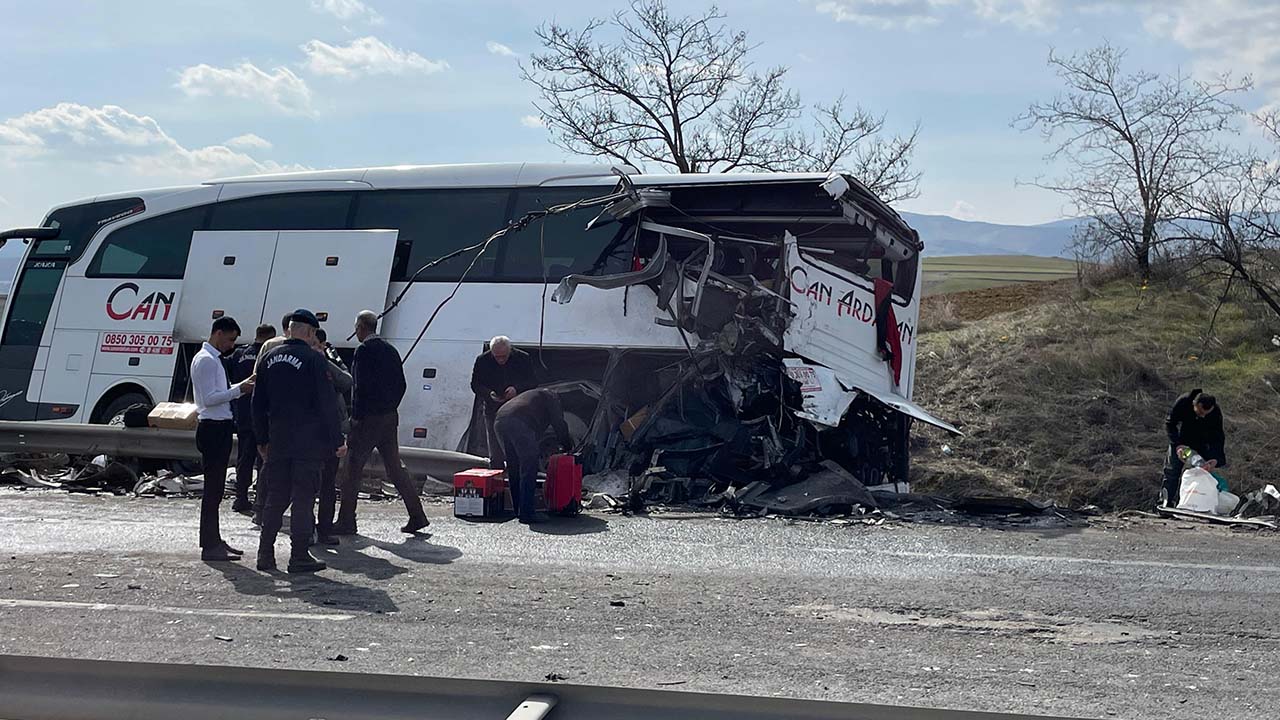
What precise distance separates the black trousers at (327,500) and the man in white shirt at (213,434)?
0.72 m

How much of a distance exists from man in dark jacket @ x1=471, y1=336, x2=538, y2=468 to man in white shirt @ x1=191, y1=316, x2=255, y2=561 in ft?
11.6

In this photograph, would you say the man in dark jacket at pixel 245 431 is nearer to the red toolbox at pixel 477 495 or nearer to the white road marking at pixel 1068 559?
the red toolbox at pixel 477 495

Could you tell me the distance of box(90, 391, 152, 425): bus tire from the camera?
15.5 m

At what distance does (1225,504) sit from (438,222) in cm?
895

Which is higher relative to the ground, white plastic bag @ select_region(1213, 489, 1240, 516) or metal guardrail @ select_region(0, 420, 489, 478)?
white plastic bag @ select_region(1213, 489, 1240, 516)

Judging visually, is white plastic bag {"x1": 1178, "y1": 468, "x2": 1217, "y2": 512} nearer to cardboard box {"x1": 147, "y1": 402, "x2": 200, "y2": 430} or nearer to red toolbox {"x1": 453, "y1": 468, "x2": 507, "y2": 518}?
red toolbox {"x1": 453, "y1": 468, "x2": 507, "y2": 518}

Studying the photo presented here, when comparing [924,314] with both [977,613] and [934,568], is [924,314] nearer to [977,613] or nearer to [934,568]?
[934,568]

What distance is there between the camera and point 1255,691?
5086 mm

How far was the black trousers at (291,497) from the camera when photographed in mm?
8008

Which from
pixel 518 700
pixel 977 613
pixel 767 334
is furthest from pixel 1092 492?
pixel 518 700

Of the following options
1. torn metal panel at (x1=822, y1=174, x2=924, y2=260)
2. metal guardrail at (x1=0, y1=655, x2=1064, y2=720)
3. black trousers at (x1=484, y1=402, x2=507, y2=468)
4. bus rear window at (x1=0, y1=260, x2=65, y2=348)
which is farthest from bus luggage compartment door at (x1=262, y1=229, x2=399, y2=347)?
metal guardrail at (x1=0, y1=655, x2=1064, y2=720)

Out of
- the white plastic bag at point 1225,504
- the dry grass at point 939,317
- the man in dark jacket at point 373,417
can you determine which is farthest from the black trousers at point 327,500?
the dry grass at point 939,317

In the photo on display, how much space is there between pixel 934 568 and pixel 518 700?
18.3 ft

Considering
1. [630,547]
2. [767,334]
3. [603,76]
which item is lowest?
[630,547]
